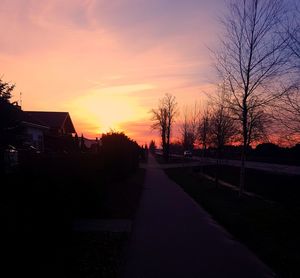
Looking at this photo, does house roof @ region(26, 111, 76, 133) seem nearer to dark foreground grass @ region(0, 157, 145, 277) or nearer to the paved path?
the paved path

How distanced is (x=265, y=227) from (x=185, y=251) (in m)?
3.49

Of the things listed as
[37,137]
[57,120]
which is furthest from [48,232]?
[57,120]

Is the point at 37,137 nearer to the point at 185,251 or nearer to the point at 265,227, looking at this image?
the point at 265,227

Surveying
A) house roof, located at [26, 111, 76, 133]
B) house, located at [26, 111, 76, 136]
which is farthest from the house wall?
house roof, located at [26, 111, 76, 133]

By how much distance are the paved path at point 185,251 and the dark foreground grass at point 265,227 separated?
32cm

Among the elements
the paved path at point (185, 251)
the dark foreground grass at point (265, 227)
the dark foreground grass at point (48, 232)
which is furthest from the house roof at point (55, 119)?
the dark foreground grass at point (48, 232)

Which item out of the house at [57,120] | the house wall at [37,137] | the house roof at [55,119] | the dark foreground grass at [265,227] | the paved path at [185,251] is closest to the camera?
the paved path at [185,251]

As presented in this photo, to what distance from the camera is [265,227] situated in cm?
1094

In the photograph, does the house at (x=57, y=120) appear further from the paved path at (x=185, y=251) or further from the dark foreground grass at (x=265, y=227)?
the paved path at (x=185, y=251)

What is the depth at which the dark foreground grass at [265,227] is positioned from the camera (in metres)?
7.73

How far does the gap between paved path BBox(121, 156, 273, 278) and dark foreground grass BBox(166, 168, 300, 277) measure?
0.32 metres

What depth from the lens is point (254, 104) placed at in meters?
17.2

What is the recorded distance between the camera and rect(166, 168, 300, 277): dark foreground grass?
773cm

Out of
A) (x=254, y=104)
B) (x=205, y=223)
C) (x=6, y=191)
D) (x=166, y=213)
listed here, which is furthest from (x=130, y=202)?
(x=6, y=191)
